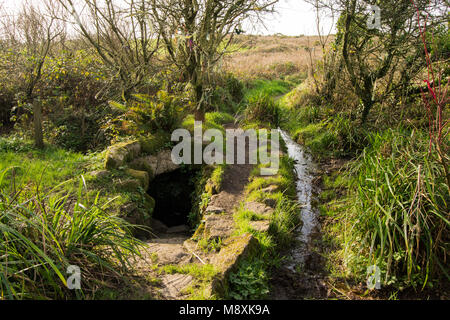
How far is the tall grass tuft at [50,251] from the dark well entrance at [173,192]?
290cm

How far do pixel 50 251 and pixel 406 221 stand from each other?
320 cm

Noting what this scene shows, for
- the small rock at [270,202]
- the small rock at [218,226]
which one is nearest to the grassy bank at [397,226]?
the small rock at [270,202]

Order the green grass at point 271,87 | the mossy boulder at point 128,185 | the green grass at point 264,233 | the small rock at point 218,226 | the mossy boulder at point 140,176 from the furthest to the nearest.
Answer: the green grass at point 271,87, the mossy boulder at point 140,176, the mossy boulder at point 128,185, the small rock at point 218,226, the green grass at point 264,233

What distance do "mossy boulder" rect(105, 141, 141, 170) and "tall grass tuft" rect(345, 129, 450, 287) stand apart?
3.78 m

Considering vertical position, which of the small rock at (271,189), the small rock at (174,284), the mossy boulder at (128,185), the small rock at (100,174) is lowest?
the small rock at (174,284)

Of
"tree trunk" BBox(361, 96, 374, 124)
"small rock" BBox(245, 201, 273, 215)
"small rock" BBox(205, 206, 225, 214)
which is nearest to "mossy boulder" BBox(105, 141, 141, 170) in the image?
"small rock" BBox(205, 206, 225, 214)

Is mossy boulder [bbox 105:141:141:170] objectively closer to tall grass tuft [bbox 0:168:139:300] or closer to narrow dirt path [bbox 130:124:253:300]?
narrow dirt path [bbox 130:124:253:300]

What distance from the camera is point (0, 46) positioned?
706 cm

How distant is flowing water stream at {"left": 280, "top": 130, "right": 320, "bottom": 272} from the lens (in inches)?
152

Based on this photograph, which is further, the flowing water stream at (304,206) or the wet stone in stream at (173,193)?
the wet stone in stream at (173,193)

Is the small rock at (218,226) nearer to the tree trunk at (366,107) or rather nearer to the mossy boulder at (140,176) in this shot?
the mossy boulder at (140,176)

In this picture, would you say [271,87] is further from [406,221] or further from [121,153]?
[406,221]

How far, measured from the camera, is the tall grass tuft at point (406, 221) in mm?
3053
